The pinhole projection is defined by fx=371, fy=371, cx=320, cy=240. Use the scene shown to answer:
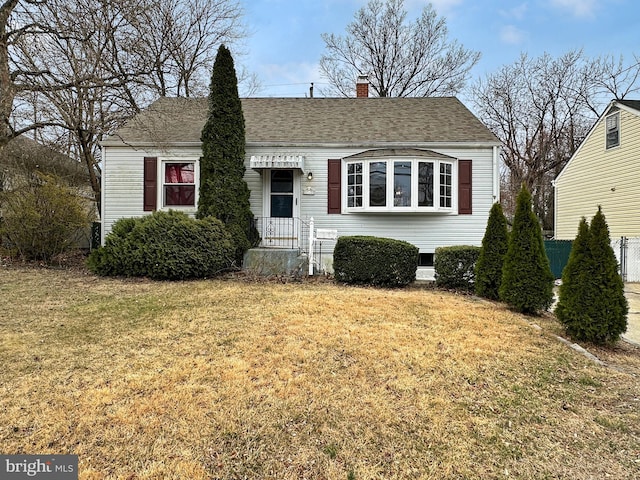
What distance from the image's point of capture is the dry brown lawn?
92.8 inches

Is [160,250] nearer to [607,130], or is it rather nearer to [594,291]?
[594,291]

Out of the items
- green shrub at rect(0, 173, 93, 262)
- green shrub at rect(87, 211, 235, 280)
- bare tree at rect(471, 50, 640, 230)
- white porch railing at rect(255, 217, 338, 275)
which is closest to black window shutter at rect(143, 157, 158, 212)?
green shrub at rect(0, 173, 93, 262)

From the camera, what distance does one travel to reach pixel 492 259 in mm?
6824

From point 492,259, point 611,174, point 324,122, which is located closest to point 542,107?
point 611,174

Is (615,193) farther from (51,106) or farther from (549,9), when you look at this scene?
(51,106)

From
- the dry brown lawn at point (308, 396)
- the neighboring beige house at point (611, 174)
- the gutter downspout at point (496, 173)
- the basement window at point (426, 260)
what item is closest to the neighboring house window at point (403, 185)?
the gutter downspout at point (496, 173)

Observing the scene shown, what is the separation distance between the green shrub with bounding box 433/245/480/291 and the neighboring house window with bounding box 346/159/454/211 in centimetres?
238

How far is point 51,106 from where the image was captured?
1020 cm

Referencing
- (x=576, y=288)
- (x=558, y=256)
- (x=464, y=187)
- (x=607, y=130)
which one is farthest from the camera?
(x=607, y=130)

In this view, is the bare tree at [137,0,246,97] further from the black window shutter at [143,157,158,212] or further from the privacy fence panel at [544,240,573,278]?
the privacy fence panel at [544,240,573,278]

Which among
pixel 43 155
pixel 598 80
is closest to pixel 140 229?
pixel 43 155

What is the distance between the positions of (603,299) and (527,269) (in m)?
1.33

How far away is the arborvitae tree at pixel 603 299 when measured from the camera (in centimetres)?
446

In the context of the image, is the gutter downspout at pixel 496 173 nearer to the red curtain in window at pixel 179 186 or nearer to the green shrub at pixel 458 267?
the green shrub at pixel 458 267
